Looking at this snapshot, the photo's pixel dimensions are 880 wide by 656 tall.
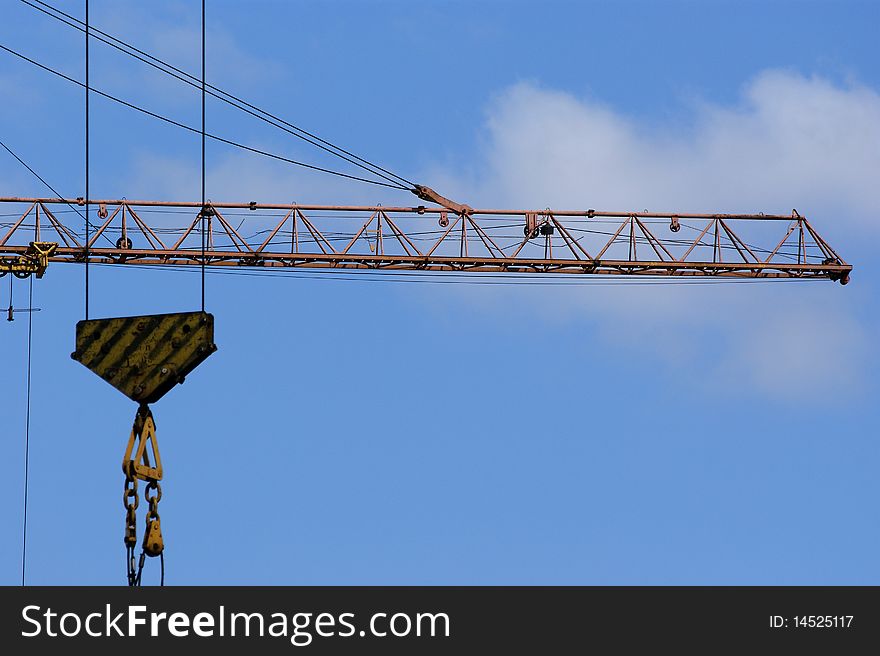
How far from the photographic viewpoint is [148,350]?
1939cm

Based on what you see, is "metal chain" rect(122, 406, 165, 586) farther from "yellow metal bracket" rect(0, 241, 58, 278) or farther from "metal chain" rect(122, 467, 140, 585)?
"yellow metal bracket" rect(0, 241, 58, 278)

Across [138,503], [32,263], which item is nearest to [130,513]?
[138,503]

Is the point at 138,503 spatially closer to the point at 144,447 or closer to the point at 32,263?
the point at 144,447

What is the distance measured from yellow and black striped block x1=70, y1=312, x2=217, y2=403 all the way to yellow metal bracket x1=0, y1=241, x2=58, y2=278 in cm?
3172

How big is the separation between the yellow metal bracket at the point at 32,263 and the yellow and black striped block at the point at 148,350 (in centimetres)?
3172

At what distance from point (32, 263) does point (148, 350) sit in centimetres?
3370

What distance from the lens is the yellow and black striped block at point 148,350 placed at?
19.2 metres

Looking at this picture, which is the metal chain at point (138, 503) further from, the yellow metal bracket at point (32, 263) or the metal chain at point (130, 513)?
the yellow metal bracket at point (32, 263)

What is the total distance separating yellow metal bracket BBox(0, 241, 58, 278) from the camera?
51.1 metres

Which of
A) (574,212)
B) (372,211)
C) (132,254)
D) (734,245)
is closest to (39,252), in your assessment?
(132,254)

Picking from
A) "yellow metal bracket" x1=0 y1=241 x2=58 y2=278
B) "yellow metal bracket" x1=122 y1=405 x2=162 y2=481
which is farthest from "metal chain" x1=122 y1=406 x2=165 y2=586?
"yellow metal bracket" x1=0 y1=241 x2=58 y2=278

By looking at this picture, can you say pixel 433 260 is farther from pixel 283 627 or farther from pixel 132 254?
pixel 283 627

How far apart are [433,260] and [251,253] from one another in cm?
585

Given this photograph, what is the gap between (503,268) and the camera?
6047cm
